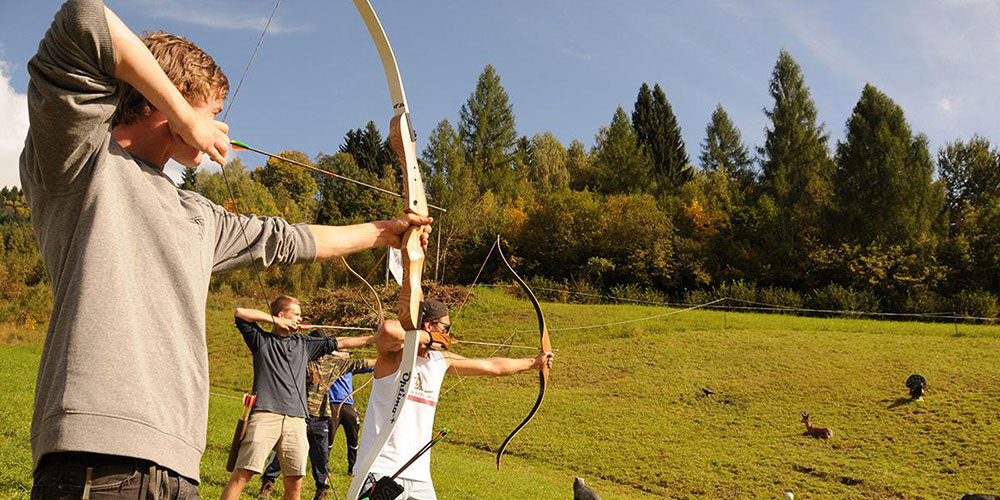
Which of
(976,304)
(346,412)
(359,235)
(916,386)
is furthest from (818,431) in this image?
(976,304)

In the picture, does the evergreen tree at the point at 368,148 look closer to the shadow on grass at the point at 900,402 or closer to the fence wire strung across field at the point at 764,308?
the fence wire strung across field at the point at 764,308

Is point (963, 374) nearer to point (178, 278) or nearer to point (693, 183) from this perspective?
point (178, 278)

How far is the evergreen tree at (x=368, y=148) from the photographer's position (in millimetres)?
37344

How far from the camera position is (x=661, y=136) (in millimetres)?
40438

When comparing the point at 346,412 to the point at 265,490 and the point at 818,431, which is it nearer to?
the point at 265,490

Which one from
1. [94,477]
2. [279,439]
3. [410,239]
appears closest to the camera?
[94,477]

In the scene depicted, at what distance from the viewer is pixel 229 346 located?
68.0 ft

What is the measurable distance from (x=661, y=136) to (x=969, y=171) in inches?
581

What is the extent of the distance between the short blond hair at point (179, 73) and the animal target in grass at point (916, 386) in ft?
49.5

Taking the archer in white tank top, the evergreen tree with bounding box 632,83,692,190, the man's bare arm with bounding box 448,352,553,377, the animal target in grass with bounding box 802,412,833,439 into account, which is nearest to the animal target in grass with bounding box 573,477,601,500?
the man's bare arm with bounding box 448,352,553,377

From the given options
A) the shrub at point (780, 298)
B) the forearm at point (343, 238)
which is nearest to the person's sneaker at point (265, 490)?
the forearm at point (343, 238)

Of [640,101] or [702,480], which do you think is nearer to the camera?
[702,480]

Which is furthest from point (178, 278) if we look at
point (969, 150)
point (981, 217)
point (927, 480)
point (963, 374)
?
point (969, 150)

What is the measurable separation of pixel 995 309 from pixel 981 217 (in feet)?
22.4
